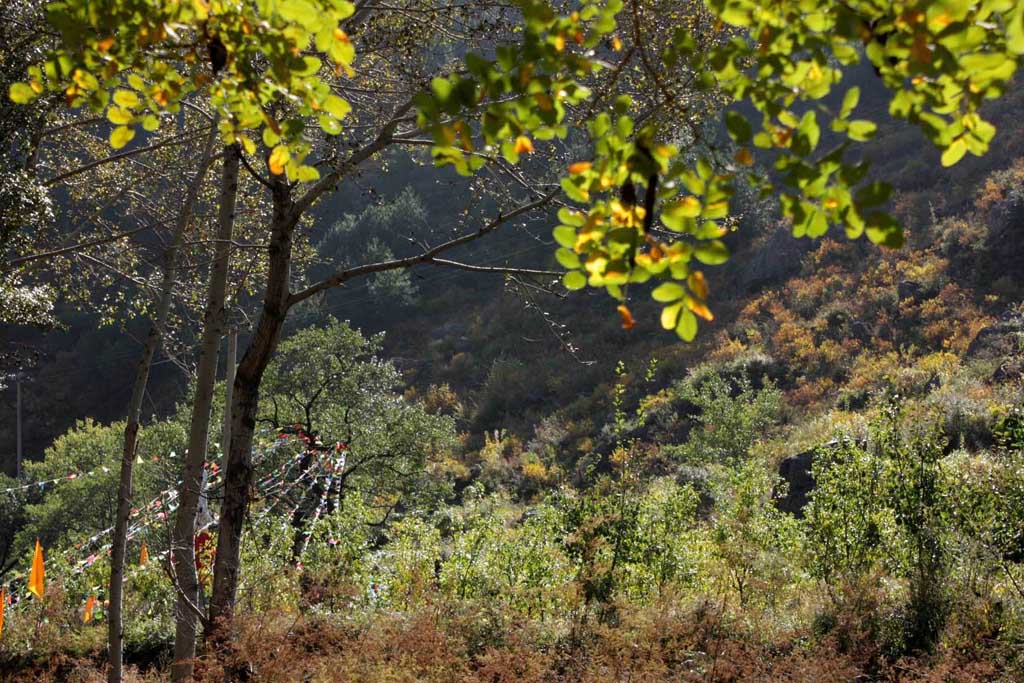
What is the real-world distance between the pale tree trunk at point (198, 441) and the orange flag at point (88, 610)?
367 cm

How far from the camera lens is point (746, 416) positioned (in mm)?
16734

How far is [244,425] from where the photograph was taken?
4371 millimetres

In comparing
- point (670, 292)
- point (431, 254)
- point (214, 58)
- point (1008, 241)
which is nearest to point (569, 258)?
point (670, 292)

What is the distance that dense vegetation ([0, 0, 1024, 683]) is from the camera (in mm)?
1701

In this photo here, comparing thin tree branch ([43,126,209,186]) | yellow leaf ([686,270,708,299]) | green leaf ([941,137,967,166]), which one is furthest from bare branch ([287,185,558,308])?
yellow leaf ([686,270,708,299])

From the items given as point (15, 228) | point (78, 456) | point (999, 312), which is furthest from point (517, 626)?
point (78, 456)

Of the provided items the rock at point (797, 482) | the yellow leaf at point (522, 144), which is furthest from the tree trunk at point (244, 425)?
the rock at point (797, 482)

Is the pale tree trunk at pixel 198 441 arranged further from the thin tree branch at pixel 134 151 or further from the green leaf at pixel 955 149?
the green leaf at pixel 955 149

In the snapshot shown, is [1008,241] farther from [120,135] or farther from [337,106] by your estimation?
[120,135]

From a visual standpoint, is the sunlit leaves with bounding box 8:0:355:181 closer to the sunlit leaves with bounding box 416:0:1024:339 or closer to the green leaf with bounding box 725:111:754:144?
the sunlit leaves with bounding box 416:0:1024:339

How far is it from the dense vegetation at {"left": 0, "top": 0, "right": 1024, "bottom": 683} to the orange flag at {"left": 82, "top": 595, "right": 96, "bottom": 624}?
31 millimetres

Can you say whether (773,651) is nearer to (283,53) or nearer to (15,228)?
(283,53)

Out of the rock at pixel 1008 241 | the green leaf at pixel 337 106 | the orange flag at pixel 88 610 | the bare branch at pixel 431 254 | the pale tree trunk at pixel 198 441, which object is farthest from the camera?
the rock at pixel 1008 241

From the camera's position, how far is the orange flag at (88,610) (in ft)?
26.5
